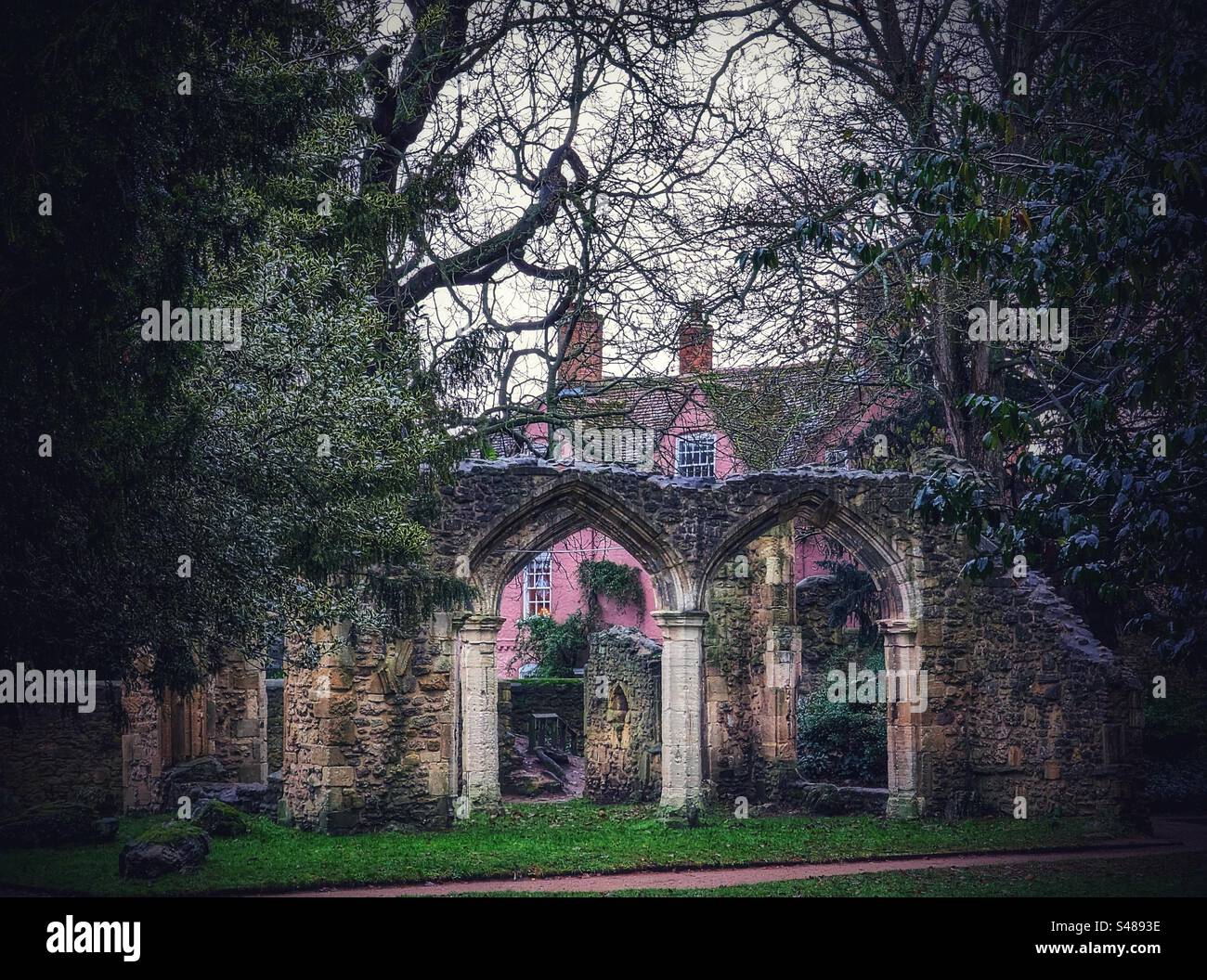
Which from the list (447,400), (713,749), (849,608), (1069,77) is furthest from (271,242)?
(849,608)

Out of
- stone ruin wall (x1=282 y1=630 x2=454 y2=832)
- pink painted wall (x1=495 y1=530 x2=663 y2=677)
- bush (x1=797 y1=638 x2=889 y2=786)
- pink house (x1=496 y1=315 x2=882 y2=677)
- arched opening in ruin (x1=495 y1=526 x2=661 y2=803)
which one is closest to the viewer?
stone ruin wall (x1=282 y1=630 x2=454 y2=832)

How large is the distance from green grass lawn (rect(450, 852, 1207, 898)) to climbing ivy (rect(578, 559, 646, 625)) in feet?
64.6

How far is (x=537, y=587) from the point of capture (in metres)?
34.8

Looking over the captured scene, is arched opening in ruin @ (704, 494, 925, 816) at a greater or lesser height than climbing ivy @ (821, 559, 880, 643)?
lesser

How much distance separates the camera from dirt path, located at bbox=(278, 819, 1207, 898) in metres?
12.0

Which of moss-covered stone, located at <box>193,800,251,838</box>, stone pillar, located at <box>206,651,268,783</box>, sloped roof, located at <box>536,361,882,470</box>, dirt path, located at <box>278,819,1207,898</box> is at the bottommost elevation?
dirt path, located at <box>278,819,1207,898</box>

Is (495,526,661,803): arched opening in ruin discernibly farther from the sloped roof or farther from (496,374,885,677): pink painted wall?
the sloped roof

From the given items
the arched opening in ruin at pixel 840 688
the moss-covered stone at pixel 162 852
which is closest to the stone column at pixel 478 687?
the moss-covered stone at pixel 162 852

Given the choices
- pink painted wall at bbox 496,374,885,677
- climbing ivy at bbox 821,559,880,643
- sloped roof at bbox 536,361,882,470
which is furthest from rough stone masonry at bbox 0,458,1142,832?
pink painted wall at bbox 496,374,885,677

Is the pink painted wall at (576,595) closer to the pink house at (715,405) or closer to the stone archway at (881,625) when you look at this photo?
the pink house at (715,405)

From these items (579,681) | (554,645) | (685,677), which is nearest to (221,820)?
(685,677)

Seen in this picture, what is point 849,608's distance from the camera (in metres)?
22.3

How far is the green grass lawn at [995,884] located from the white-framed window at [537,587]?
2211 cm
